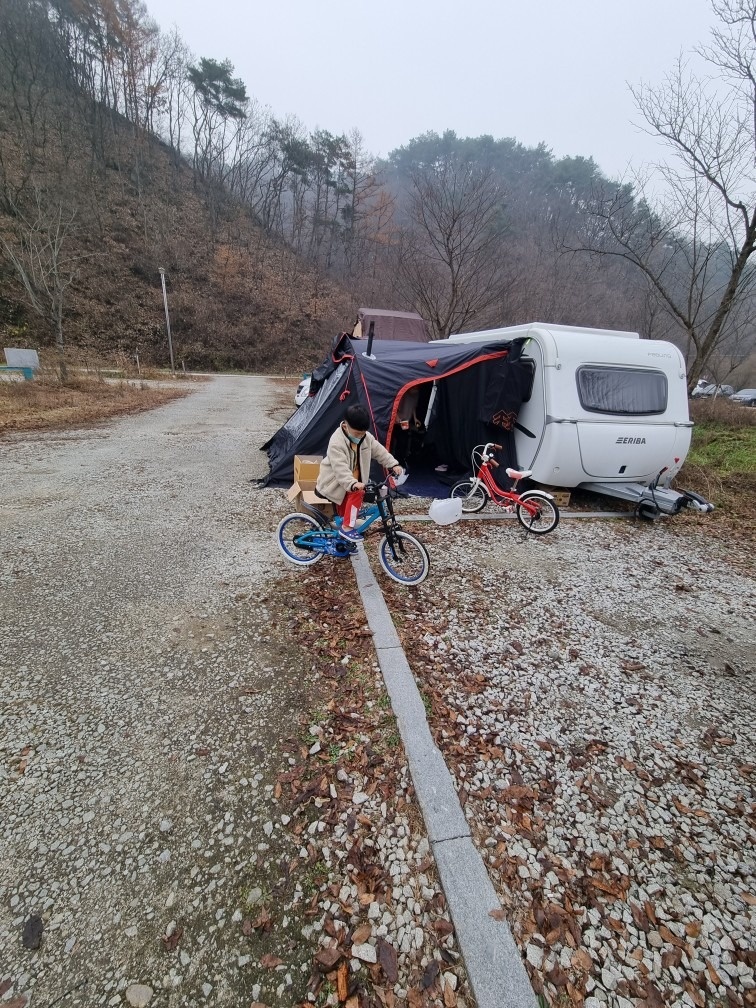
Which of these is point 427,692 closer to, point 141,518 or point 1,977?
point 1,977

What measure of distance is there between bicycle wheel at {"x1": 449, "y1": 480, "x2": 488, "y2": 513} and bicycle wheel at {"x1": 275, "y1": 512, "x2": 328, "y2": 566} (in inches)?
106

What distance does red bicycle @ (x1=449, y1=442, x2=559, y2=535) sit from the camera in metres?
5.70

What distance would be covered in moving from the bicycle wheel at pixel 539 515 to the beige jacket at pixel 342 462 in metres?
2.52

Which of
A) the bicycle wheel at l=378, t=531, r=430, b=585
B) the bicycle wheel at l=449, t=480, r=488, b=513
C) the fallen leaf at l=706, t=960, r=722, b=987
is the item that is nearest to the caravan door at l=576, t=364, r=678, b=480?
the bicycle wheel at l=449, t=480, r=488, b=513

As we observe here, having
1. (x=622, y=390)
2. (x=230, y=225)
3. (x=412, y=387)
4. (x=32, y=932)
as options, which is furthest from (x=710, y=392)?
(x=230, y=225)

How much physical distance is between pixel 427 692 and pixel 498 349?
207 inches

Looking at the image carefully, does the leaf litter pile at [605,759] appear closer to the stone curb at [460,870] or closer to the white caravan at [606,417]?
the stone curb at [460,870]

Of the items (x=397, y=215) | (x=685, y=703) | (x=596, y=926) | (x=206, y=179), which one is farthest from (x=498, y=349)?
(x=206, y=179)

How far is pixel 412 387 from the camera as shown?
23.4ft

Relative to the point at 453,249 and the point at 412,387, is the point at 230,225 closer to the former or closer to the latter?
the point at 453,249

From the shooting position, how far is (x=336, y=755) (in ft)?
8.19

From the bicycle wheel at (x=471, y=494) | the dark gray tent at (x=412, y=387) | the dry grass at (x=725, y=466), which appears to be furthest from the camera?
the dry grass at (x=725, y=466)

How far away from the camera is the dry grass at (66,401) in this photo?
1101cm

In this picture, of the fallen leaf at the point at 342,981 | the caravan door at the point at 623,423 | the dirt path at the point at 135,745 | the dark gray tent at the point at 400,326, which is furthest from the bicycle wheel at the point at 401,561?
the dark gray tent at the point at 400,326
